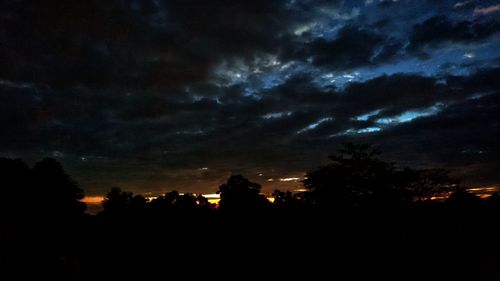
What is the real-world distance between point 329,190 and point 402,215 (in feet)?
78.0

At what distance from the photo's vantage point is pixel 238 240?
67.7 ft

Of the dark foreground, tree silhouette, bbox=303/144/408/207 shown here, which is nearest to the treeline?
the dark foreground

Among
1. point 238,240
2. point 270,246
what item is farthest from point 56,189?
point 270,246

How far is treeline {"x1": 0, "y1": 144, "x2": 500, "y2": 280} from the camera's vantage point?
17188 millimetres

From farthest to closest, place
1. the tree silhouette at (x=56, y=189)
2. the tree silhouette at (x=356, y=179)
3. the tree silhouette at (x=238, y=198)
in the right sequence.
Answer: the tree silhouette at (x=356, y=179)
the tree silhouette at (x=56, y=189)
the tree silhouette at (x=238, y=198)

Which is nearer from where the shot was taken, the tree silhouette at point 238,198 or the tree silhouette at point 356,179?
the tree silhouette at point 238,198

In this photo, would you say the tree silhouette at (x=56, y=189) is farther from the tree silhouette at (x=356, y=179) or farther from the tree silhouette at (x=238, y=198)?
the tree silhouette at (x=356, y=179)

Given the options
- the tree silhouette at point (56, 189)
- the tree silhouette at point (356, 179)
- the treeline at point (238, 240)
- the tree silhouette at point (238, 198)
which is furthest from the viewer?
the tree silhouette at point (356, 179)

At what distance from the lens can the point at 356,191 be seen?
149ft

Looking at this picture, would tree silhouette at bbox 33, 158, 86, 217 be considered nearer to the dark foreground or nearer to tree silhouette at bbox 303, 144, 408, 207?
the dark foreground

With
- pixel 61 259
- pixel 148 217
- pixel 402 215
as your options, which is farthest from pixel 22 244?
pixel 402 215

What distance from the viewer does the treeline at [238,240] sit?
1719 centimetres

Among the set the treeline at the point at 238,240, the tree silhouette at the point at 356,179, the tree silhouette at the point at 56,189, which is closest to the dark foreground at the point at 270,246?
the treeline at the point at 238,240

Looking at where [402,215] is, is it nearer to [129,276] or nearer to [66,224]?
[129,276]
